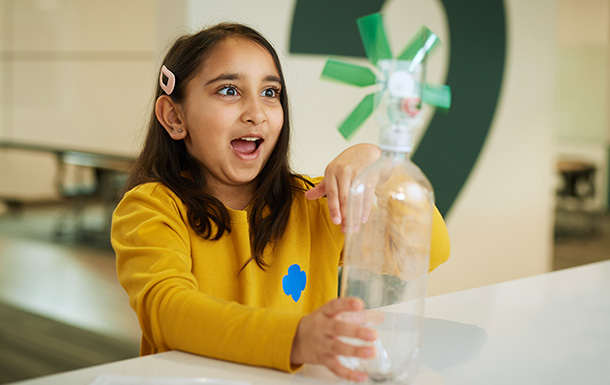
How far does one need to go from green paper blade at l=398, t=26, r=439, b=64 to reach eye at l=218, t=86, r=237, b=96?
0.46 m

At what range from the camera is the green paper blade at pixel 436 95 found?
62 cm

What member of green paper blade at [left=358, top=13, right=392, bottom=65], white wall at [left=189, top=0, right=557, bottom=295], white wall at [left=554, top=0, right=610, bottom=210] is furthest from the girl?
white wall at [left=554, top=0, right=610, bottom=210]

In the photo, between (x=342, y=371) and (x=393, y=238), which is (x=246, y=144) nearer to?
(x=393, y=238)

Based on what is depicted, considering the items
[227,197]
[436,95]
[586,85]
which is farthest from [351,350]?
[586,85]

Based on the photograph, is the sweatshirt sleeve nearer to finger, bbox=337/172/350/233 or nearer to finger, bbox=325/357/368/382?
finger, bbox=325/357/368/382

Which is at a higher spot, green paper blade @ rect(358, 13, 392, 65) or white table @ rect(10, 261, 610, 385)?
green paper blade @ rect(358, 13, 392, 65)

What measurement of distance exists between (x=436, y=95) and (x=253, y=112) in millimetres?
436

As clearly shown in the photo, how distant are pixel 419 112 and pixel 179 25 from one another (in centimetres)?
144

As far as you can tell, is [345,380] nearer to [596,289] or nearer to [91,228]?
[596,289]

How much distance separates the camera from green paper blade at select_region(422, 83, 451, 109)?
24.6 inches

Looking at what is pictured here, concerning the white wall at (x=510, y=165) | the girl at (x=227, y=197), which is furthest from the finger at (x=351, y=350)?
the white wall at (x=510, y=165)

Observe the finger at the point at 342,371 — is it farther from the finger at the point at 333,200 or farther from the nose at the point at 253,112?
the nose at the point at 253,112

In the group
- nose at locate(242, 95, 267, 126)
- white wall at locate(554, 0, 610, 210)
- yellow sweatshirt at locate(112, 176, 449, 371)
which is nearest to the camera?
yellow sweatshirt at locate(112, 176, 449, 371)

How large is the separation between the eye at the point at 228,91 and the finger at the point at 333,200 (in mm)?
260
